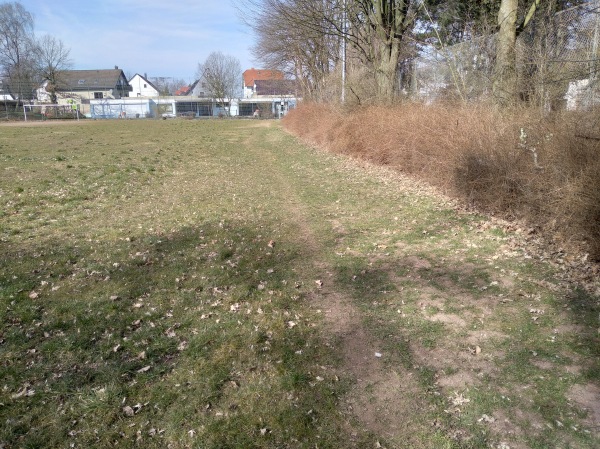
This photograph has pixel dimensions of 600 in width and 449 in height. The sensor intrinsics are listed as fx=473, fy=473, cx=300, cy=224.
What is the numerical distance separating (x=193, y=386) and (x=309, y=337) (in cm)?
117

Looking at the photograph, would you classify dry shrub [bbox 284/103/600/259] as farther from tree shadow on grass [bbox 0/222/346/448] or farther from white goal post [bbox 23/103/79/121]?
white goal post [bbox 23/103/79/121]

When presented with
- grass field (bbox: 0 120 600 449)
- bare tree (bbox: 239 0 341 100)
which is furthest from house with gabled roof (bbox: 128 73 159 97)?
grass field (bbox: 0 120 600 449)

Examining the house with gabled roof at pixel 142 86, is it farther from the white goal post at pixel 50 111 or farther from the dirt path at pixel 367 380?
the dirt path at pixel 367 380

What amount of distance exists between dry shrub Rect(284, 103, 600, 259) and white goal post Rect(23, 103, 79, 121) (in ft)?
233

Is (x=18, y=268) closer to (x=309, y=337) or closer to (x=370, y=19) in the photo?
(x=309, y=337)

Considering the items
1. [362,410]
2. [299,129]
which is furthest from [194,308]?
[299,129]

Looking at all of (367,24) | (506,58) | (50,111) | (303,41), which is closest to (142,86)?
(50,111)

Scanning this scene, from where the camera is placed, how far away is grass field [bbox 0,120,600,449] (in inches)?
124

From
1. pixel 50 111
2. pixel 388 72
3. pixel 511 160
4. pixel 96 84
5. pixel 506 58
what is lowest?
pixel 511 160

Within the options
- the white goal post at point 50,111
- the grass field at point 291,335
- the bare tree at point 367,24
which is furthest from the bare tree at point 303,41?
the white goal post at point 50,111

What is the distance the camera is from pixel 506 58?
31.0 ft

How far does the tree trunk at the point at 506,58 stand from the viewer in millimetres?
8984

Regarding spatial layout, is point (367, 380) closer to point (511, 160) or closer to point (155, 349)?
point (155, 349)

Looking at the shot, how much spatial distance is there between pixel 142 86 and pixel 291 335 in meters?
124
